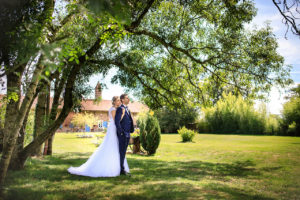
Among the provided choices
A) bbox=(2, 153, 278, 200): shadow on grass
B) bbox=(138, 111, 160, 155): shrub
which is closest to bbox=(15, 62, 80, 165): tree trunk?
bbox=(2, 153, 278, 200): shadow on grass

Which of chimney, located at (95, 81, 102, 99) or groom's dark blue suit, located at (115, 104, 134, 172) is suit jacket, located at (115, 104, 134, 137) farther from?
chimney, located at (95, 81, 102, 99)

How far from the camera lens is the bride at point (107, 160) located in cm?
621

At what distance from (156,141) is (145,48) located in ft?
16.8

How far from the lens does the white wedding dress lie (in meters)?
6.20

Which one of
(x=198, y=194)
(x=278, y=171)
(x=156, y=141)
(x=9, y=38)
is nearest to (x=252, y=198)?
(x=198, y=194)

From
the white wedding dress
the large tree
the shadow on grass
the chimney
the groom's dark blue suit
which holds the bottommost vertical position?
the shadow on grass

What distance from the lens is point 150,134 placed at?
476 inches


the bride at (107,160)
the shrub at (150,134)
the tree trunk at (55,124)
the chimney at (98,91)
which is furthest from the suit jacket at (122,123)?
the shrub at (150,134)

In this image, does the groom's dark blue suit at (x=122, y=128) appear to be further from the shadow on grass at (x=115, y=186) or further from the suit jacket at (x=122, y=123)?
the shadow on grass at (x=115, y=186)

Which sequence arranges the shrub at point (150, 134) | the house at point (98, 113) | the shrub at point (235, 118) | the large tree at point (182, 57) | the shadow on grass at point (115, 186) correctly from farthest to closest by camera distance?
the house at point (98, 113) < the shrub at point (235, 118) < the shrub at point (150, 134) < the large tree at point (182, 57) < the shadow on grass at point (115, 186)

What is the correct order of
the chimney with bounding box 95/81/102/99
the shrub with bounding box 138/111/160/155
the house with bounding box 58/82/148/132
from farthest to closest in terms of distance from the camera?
the house with bounding box 58/82/148/132 → the shrub with bounding box 138/111/160/155 → the chimney with bounding box 95/81/102/99

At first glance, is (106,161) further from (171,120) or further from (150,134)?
(171,120)

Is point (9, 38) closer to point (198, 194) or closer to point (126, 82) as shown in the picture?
point (198, 194)

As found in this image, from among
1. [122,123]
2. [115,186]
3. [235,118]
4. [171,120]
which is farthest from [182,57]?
[171,120]
